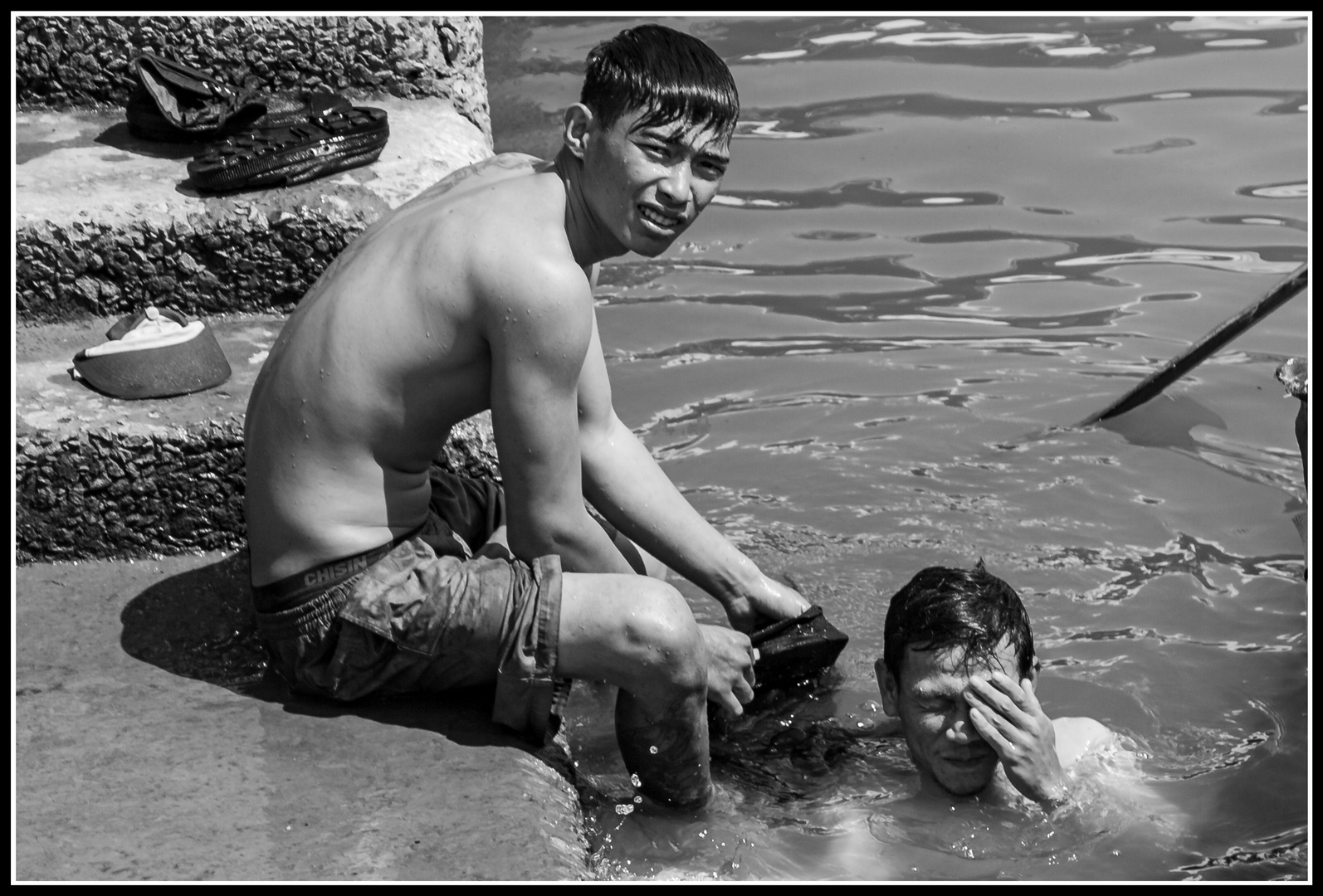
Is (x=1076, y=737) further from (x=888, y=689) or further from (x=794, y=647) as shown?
(x=794, y=647)

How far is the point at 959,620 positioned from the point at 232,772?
1.60 metres

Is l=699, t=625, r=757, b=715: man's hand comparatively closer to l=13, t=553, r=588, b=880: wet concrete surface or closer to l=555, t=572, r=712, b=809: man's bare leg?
l=555, t=572, r=712, b=809: man's bare leg

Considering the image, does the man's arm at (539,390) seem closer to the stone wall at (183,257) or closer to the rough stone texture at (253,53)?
the stone wall at (183,257)

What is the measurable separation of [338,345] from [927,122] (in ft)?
18.9

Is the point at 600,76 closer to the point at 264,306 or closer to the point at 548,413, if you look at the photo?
the point at 548,413

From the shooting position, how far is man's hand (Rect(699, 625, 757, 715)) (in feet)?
10.3

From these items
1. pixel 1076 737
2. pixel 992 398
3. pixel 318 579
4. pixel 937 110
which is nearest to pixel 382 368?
pixel 318 579

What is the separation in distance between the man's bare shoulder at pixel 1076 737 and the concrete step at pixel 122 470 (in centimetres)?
218

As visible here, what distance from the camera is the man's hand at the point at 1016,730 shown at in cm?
321

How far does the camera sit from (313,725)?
3.09 m

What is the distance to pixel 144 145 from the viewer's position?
4.61 meters

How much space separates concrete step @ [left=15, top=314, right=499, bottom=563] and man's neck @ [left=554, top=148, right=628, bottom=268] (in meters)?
1.16

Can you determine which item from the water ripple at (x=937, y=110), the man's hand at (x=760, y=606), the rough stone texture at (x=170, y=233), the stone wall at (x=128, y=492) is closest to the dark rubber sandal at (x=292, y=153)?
the rough stone texture at (x=170, y=233)

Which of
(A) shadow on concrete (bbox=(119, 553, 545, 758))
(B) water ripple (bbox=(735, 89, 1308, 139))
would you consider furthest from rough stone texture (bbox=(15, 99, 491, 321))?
(B) water ripple (bbox=(735, 89, 1308, 139))
